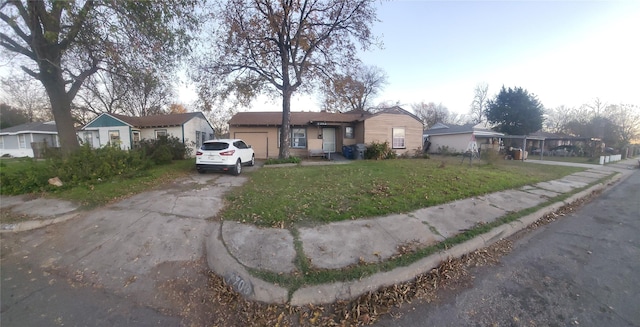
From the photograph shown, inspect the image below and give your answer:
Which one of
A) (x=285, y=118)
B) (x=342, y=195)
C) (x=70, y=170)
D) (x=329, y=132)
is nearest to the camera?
(x=342, y=195)

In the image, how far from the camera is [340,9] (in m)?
12.8

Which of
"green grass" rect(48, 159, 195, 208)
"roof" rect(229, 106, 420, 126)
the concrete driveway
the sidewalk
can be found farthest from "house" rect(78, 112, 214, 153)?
the sidewalk

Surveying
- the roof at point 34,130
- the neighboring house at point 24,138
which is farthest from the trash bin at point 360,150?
the roof at point 34,130

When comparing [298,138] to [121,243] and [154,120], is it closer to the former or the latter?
[154,120]

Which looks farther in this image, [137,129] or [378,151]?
[137,129]

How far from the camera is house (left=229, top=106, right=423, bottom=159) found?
16.2m

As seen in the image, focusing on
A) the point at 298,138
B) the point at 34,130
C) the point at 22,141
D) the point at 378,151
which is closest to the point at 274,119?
the point at 298,138

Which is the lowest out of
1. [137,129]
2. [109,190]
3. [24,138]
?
[109,190]

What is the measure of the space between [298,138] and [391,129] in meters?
6.92

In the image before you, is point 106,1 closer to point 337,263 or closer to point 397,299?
point 337,263

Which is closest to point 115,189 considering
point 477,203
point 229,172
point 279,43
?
point 229,172

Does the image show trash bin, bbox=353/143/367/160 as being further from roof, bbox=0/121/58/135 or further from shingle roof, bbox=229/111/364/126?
roof, bbox=0/121/58/135

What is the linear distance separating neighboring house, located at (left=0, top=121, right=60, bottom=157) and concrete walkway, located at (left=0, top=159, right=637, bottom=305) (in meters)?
26.6

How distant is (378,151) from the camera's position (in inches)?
587
